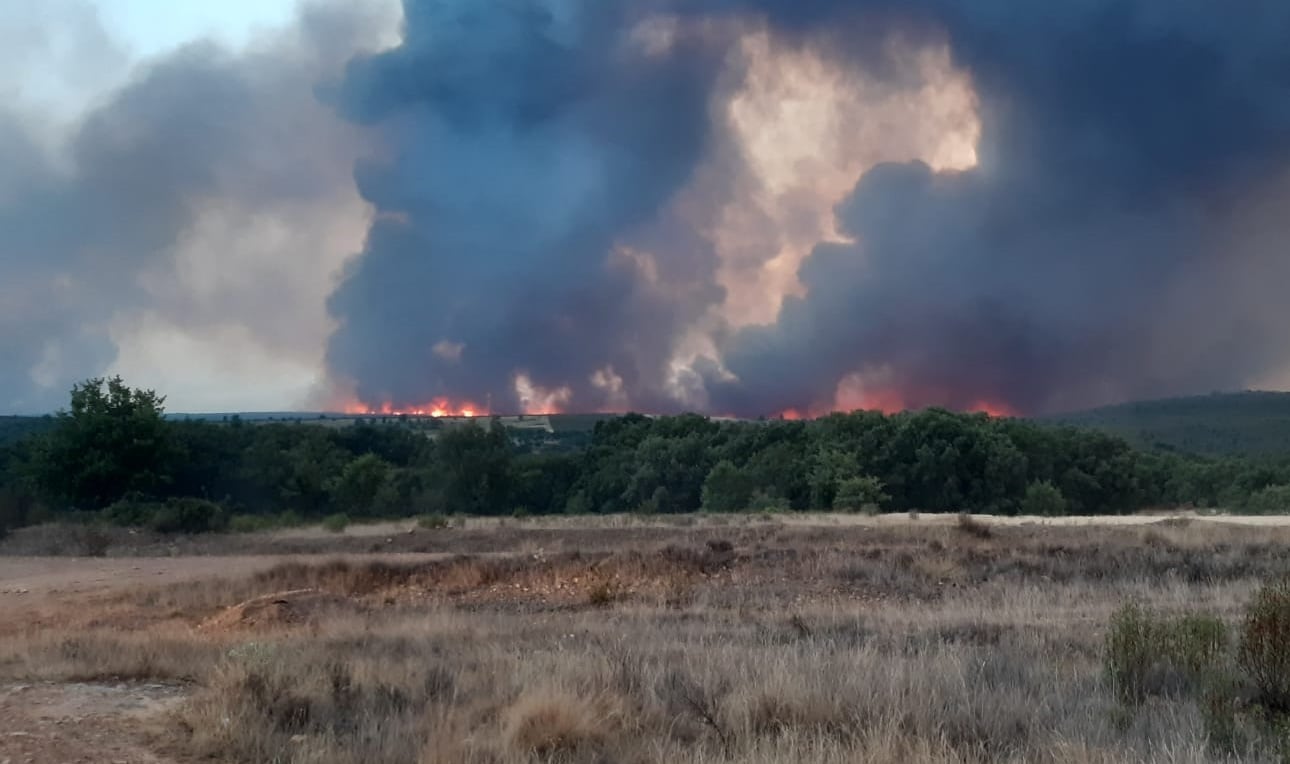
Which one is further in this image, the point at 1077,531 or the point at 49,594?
the point at 1077,531

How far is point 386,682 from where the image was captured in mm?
8914

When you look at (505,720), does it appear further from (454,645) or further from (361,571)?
(361,571)

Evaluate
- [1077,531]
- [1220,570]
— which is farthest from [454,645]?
[1077,531]

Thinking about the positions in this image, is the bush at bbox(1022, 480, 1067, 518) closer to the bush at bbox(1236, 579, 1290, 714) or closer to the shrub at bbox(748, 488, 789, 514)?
the shrub at bbox(748, 488, 789, 514)

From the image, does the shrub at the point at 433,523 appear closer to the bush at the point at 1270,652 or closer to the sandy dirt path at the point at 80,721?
the sandy dirt path at the point at 80,721

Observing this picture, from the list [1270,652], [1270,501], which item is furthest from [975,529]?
A: [1270,501]

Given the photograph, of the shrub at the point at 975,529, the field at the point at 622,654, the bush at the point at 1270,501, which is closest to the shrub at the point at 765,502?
the shrub at the point at 975,529

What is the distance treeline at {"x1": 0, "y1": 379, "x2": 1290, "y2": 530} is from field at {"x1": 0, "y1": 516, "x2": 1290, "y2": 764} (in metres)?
21.3

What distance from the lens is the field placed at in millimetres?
6762

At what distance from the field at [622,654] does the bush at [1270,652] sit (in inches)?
28.1

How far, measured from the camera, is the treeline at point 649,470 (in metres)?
45.7

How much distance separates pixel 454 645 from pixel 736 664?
395cm

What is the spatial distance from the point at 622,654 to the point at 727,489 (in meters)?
49.4

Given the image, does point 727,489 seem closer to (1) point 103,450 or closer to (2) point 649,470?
(2) point 649,470
